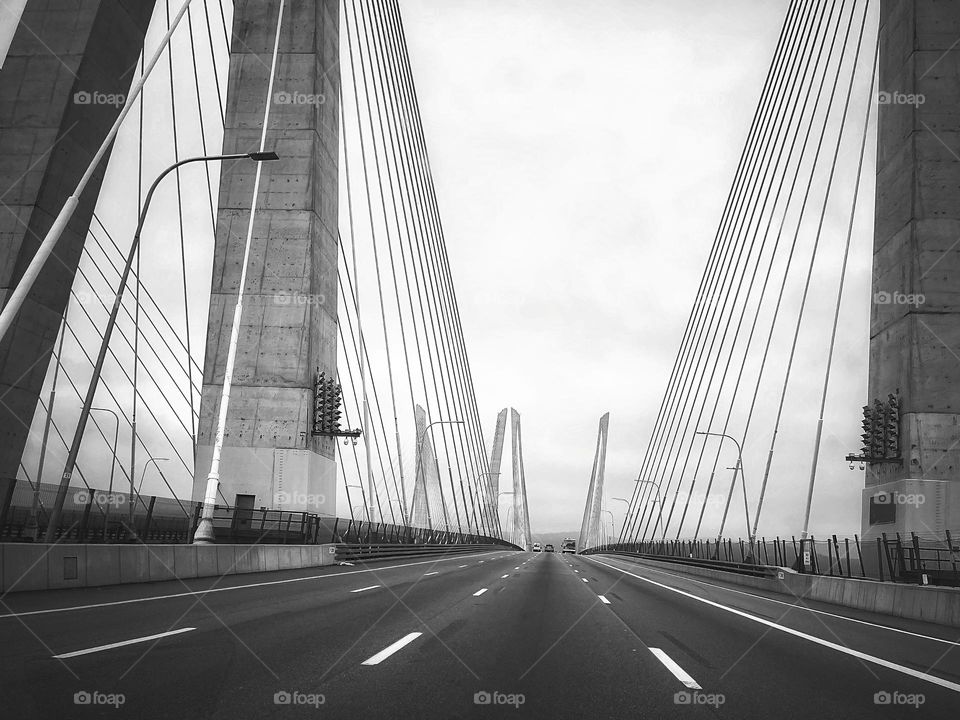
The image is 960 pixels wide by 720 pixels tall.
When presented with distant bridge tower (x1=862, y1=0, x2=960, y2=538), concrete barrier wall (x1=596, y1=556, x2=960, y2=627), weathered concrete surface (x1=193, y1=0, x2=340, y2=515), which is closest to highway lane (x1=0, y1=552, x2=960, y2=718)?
concrete barrier wall (x1=596, y1=556, x2=960, y2=627)

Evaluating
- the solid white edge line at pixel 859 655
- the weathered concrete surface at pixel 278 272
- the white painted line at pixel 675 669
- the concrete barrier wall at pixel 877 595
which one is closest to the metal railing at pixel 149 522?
the weathered concrete surface at pixel 278 272

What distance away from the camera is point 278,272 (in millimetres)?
31219

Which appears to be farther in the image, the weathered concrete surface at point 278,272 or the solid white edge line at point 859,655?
the weathered concrete surface at point 278,272

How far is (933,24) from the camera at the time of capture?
1123 inches

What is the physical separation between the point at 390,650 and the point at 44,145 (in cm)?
1857

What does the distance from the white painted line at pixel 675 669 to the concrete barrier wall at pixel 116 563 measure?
9.80 metres

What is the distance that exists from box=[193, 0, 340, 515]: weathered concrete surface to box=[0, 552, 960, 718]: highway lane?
1696 cm

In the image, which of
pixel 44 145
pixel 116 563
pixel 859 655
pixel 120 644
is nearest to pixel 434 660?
pixel 120 644

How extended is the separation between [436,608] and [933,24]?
28.6 m

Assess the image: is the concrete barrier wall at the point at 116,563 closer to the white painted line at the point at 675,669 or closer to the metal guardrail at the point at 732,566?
the white painted line at the point at 675,669

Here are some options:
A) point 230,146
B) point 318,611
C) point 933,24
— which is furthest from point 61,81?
point 933,24

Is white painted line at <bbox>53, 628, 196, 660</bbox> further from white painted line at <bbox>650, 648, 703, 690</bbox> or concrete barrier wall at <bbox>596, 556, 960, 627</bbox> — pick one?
concrete barrier wall at <bbox>596, 556, 960, 627</bbox>

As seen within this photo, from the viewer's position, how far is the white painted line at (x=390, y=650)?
7.18 meters

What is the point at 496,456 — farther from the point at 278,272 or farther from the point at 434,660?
the point at 434,660
